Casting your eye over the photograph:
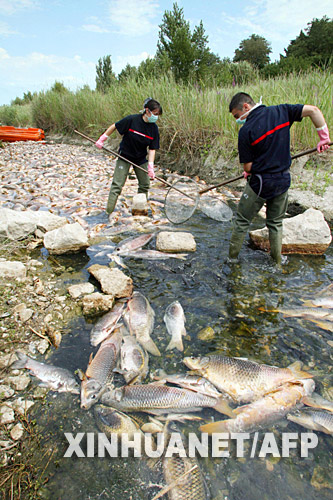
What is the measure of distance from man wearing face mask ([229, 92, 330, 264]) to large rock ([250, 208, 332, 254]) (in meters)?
0.80

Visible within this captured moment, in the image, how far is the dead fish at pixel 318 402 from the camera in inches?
89.2

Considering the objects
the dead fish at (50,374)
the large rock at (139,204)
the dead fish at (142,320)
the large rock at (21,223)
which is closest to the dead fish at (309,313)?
the dead fish at (142,320)

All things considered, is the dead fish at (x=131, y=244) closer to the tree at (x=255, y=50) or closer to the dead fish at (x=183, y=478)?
the dead fish at (x=183, y=478)

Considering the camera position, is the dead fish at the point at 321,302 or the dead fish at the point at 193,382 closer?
the dead fish at the point at 193,382

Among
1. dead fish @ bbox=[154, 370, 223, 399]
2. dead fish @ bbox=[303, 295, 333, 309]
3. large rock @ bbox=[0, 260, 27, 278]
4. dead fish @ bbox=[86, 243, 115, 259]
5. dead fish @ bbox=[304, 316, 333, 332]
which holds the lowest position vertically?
dead fish @ bbox=[304, 316, 333, 332]

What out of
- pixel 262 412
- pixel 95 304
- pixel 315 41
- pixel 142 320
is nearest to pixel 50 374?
pixel 95 304

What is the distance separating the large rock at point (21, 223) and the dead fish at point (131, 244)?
124cm

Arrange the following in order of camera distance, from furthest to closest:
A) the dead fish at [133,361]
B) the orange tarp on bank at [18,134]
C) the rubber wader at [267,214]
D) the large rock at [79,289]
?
the orange tarp on bank at [18,134] < the rubber wader at [267,214] < the large rock at [79,289] < the dead fish at [133,361]

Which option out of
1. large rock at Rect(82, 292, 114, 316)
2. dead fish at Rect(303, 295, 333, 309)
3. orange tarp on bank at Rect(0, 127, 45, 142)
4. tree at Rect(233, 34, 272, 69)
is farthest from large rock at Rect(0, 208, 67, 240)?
tree at Rect(233, 34, 272, 69)

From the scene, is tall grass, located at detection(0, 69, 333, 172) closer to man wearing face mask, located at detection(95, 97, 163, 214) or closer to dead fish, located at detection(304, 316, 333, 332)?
man wearing face mask, located at detection(95, 97, 163, 214)

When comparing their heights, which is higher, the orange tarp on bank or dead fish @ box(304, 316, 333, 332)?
the orange tarp on bank

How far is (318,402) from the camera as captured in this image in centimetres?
231

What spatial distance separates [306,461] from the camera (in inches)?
78.8

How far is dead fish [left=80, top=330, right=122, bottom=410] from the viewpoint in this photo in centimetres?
231
